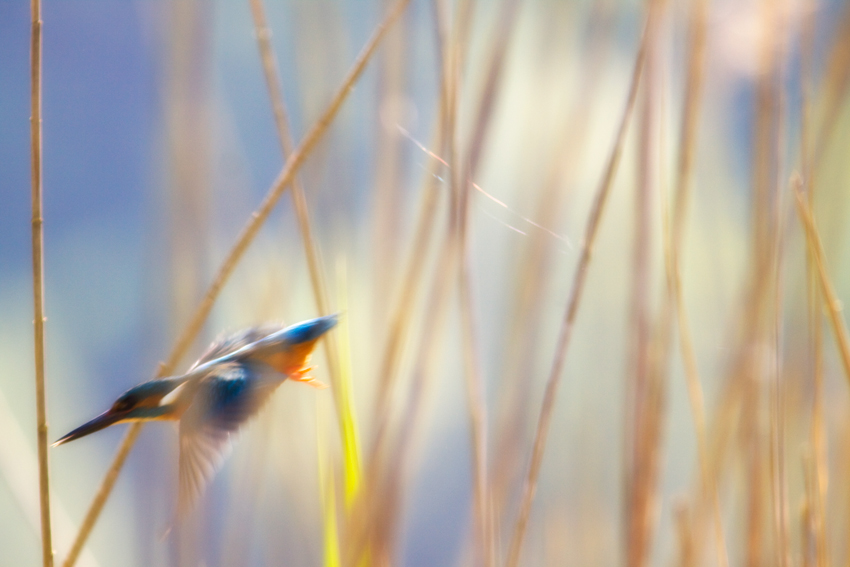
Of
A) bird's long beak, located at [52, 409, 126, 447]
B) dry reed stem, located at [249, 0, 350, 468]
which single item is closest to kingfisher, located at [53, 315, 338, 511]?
bird's long beak, located at [52, 409, 126, 447]

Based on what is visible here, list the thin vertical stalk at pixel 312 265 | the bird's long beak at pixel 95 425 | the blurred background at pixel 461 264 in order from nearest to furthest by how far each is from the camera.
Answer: the bird's long beak at pixel 95 425
the thin vertical stalk at pixel 312 265
the blurred background at pixel 461 264

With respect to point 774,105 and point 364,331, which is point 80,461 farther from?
point 774,105

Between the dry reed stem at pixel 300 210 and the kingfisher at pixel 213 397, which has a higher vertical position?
the dry reed stem at pixel 300 210

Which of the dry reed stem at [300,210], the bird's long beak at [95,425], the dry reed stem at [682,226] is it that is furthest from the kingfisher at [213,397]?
the dry reed stem at [682,226]

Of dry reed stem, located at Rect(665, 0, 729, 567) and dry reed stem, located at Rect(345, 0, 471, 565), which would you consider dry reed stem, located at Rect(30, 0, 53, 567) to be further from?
dry reed stem, located at Rect(665, 0, 729, 567)

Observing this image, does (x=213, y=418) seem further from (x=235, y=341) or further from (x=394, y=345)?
(x=394, y=345)

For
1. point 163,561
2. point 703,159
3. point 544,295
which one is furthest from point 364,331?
point 703,159

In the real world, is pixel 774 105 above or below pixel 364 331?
above

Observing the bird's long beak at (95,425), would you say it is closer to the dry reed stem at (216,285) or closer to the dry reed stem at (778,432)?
the dry reed stem at (216,285)
